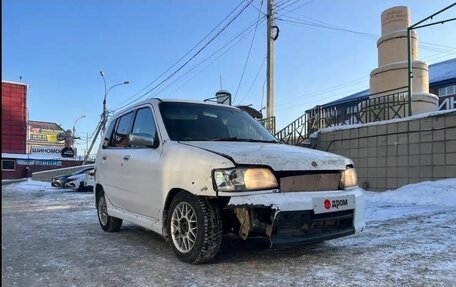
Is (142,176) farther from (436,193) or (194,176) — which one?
(436,193)

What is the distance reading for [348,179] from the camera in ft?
14.8

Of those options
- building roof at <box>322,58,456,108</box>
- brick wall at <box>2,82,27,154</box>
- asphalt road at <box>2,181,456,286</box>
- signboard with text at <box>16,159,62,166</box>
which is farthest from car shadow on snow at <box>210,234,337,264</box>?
brick wall at <box>2,82,27,154</box>

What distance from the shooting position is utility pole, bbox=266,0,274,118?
17234mm

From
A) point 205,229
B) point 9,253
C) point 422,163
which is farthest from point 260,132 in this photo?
point 422,163

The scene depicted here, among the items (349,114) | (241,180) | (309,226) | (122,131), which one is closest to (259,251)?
(309,226)

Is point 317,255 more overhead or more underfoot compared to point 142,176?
more underfoot

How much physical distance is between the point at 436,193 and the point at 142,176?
646 cm

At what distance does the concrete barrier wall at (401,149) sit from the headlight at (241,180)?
696 cm

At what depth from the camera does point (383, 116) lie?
12.6 meters

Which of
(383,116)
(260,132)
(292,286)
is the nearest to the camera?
→ (292,286)

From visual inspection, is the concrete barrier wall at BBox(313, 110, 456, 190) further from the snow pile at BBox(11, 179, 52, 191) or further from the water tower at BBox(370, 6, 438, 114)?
the snow pile at BBox(11, 179, 52, 191)

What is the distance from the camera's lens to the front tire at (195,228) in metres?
3.97

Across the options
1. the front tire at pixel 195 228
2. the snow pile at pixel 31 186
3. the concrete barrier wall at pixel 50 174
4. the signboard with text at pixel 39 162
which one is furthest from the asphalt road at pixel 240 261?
the signboard with text at pixel 39 162

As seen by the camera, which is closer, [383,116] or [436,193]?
[436,193]
